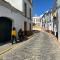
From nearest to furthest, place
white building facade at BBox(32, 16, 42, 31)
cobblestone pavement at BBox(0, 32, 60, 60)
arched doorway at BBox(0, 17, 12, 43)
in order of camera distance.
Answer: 1. cobblestone pavement at BBox(0, 32, 60, 60)
2. arched doorway at BBox(0, 17, 12, 43)
3. white building facade at BBox(32, 16, 42, 31)

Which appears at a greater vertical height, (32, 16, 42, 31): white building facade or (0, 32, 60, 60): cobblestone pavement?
(32, 16, 42, 31): white building facade

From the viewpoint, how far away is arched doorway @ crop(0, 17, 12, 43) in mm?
23519

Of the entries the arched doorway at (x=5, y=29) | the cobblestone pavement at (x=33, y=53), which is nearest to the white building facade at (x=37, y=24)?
the arched doorway at (x=5, y=29)

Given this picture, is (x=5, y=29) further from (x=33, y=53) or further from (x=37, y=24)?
(x=37, y=24)

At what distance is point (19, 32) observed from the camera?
2677cm

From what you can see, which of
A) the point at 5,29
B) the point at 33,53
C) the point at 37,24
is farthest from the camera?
the point at 37,24

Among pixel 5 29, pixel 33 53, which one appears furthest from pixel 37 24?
pixel 33 53

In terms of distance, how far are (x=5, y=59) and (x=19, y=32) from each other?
14.1 meters

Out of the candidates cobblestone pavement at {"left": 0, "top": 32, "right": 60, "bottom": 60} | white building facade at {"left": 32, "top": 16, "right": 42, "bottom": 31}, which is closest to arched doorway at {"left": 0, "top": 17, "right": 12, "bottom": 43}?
cobblestone pavement at {"left": 0, "top": 32, "right": 60, "bottom": 60}

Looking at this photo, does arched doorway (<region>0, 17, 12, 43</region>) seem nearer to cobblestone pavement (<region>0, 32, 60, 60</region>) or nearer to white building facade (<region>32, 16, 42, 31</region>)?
cobblestone pavement (<region>0, 32, 60, 60</region>)

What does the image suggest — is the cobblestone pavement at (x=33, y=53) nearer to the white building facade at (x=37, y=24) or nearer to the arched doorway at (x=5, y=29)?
the arched doorway at (x=5, y=29)

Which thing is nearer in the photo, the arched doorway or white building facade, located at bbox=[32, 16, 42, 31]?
the arched doorway

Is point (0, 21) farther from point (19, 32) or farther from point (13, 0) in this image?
point (13, 0)

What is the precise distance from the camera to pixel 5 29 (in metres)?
24.7
